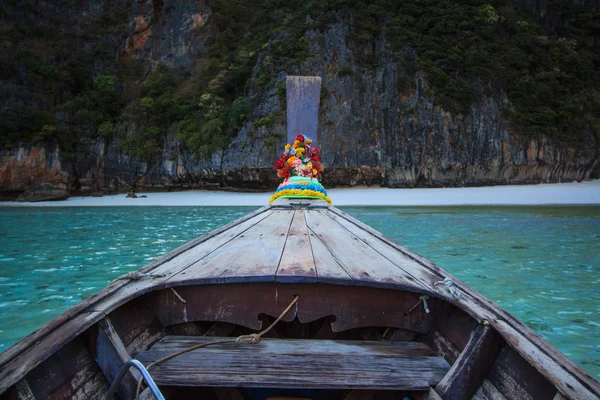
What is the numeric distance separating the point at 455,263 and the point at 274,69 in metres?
16.6

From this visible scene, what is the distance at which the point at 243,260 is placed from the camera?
1.70m

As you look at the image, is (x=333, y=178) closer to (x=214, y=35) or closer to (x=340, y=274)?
(x=214, y=35)

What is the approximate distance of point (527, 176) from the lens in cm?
1792

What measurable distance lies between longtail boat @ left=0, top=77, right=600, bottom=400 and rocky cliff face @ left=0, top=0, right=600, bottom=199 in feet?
51.3

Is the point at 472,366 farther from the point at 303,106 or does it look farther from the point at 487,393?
the point at 303,106

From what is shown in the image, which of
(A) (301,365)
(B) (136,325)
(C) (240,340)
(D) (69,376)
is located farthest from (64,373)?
(A) (301,365)

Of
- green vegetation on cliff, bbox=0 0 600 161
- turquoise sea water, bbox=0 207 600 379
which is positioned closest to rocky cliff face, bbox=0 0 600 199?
green vegetation on cliff, bbox=0 0 600 161

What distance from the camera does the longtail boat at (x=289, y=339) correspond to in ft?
3.67

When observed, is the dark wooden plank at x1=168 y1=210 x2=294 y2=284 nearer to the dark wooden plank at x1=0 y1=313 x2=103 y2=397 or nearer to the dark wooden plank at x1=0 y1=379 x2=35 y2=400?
the dark wooden plank at x1=0 y1=313 x2=103 y2=397

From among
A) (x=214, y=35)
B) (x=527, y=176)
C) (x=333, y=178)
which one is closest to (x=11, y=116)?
(x=214, y=35)

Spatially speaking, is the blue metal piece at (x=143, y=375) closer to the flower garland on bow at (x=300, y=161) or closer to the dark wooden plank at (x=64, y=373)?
the dark wooden plank at (x=64, y=373)

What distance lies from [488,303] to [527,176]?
19.7 m

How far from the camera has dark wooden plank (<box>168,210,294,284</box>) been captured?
1456 millimetres

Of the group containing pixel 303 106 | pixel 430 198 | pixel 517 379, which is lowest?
pixel 430 198
